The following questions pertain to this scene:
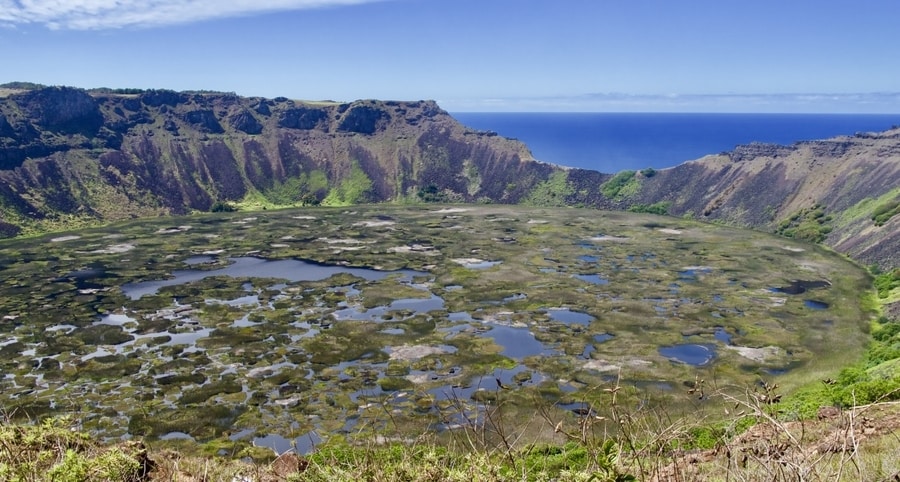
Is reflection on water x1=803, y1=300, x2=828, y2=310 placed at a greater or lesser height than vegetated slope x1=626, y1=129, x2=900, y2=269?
lesser

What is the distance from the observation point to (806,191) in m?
151

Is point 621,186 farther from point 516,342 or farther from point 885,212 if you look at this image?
point 516,342

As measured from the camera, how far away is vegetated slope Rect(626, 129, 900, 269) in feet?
388

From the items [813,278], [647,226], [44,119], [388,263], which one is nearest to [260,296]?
[388,263]

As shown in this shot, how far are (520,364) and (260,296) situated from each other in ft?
146

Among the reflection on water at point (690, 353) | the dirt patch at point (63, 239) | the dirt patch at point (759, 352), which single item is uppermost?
the dirt patch at point (759, 352)

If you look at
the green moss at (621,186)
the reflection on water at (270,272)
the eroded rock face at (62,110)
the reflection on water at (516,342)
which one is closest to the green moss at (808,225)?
the green moss at (621,186)

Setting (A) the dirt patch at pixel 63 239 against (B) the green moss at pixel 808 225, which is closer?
(B) the green moss at pixel 808 225

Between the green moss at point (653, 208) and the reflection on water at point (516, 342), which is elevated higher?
the reflection on water at point (516, 342)

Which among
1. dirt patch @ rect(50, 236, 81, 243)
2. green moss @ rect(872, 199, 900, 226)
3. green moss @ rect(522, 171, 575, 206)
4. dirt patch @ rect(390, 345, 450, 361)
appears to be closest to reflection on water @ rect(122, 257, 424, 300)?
dirt patch @ rect(390, 345, 450, 361)

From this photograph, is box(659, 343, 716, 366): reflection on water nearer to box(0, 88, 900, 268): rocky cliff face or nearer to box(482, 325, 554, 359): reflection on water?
box(482, 325, 554, 359): reflection on water

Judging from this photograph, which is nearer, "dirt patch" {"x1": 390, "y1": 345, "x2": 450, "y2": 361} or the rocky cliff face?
"dirt patch" {"x1": 390, "y1": 345, "x2": 450, "y2": 361}

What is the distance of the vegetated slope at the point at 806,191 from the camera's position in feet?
388

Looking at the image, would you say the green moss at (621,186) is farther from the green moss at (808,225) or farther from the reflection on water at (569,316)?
the reflection on water at (569,316)
